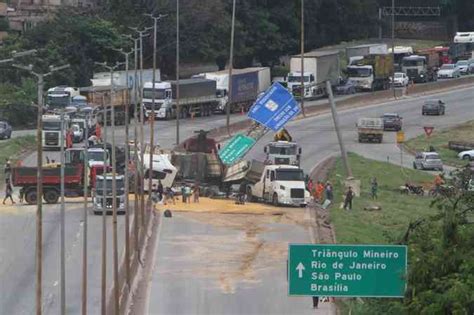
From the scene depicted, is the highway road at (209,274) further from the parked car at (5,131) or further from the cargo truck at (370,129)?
the parked car at (5,131)

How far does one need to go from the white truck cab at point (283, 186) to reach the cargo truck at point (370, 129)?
24853 mm

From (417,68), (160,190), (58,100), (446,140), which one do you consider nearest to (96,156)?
(160,190)

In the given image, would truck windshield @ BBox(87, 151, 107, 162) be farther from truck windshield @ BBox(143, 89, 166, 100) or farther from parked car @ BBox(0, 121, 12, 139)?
truck windshield @ BBox(143, 89, 166, 100)

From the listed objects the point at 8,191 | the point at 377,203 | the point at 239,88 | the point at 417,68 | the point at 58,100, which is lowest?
the point at 377,203

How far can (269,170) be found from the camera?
63.5 metres

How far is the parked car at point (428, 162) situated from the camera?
7912cm

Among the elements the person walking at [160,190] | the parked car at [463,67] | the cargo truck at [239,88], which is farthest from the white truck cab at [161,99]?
the parked car at [463,67]

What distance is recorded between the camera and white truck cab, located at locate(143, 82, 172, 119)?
306 feet

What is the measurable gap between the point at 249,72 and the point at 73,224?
163ft

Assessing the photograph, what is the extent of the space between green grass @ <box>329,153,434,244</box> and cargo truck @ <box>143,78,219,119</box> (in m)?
16.3

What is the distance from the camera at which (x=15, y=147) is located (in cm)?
7862

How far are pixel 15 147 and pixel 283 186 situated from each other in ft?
69.4

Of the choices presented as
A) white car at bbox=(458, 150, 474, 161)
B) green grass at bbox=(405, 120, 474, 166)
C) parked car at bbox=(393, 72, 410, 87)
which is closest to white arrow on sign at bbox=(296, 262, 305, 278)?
green grass at bbox=(405, 120, 474, 166)

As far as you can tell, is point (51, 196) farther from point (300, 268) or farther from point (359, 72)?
point (359, 72)
